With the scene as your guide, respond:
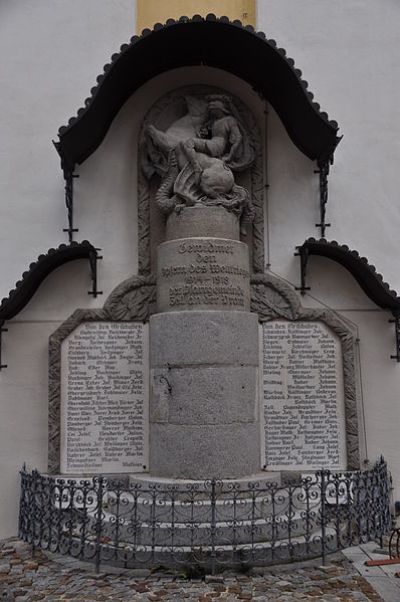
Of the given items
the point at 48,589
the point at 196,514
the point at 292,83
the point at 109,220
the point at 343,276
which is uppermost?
the point at 292,83

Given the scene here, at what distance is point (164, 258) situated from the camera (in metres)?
7.05

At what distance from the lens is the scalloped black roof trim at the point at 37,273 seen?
716 centimetres

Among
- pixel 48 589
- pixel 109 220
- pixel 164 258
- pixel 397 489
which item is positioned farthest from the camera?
pixel 109 220

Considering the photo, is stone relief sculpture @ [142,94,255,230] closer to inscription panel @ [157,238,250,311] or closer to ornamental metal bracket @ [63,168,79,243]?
inscription panel @ [157,238,250,311]

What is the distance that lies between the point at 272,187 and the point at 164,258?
2.12 m

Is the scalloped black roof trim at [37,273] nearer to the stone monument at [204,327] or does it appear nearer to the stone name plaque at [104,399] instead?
the stone name plaque at [104,399]

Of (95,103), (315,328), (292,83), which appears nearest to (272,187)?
(292,83)

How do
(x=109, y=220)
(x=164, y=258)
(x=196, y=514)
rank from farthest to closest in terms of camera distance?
(x=109, y=220)
(x=164, y=258)
(x=196, y=514)

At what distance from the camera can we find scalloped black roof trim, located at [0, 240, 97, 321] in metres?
7.16

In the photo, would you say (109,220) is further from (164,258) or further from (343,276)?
(343,276)

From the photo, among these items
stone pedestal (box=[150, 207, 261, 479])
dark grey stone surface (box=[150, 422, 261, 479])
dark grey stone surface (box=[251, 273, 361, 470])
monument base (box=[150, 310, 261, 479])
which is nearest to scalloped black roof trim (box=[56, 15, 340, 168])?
stone pedestal (box=[150, 207, 261, 479])

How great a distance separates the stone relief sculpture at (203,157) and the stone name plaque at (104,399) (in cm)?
192

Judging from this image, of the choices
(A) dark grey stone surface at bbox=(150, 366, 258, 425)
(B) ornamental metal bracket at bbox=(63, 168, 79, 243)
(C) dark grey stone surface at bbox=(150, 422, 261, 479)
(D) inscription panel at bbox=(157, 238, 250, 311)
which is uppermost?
(B) ornamental metal bracket at bbox=(63, 168, 79, 243)

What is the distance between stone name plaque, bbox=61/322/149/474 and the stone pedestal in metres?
0.89
